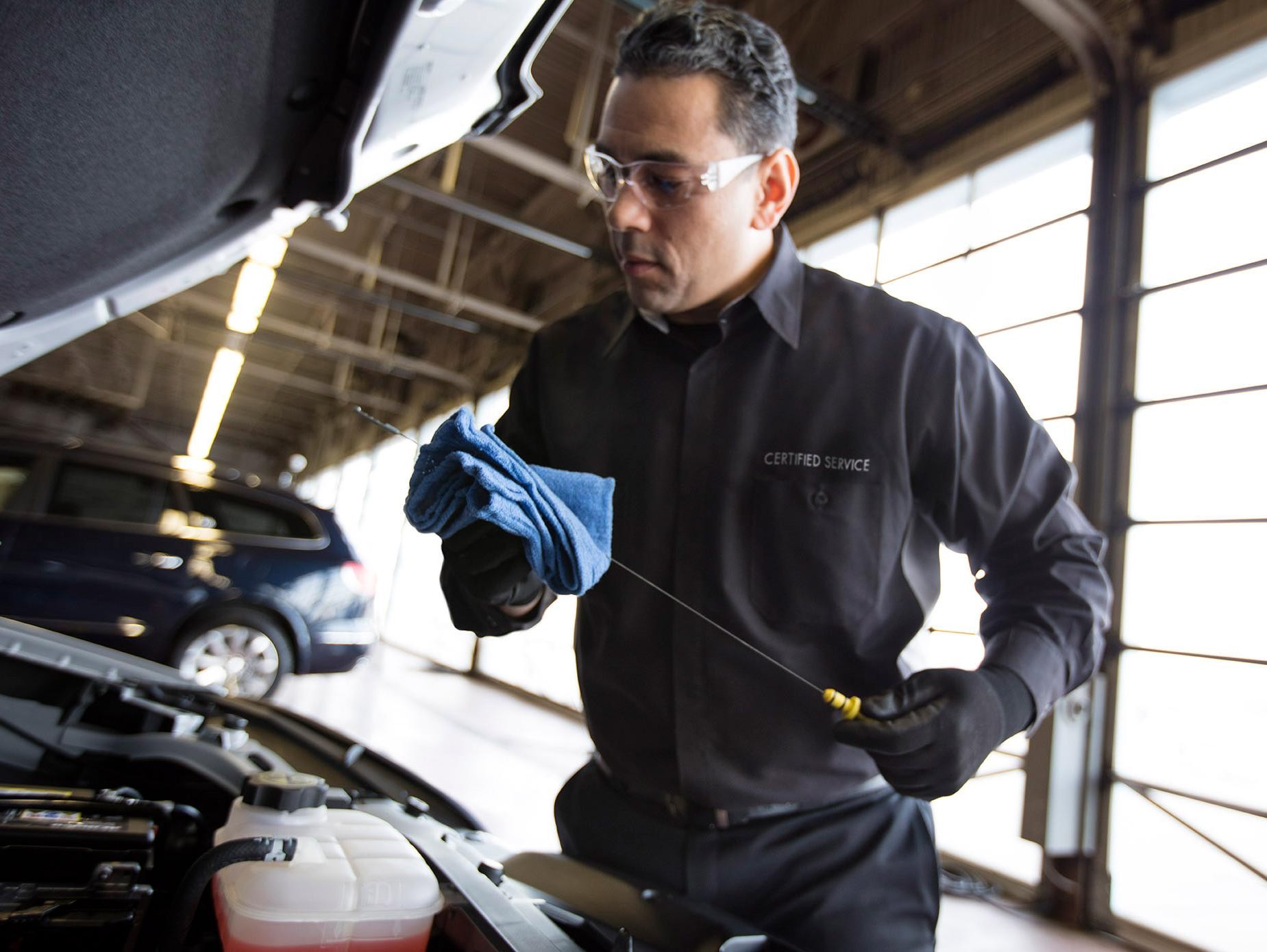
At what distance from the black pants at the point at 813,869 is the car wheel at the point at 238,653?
377cm

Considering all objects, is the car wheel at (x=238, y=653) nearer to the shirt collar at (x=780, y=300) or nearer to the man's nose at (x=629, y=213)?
the shirt collar at (x=780, y=300)

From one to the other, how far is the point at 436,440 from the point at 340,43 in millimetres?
477

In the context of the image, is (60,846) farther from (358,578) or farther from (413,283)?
(413,283)

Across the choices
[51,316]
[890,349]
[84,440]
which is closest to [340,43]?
[51,316]

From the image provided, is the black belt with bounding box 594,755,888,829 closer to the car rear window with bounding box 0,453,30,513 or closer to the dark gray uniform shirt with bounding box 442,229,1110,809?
the dark gray uniform shirt with bounding box 442,229,1110,809

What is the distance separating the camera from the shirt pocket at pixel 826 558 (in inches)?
39.4

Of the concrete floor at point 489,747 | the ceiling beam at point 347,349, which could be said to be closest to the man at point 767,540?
the concrete floor at point 489,747

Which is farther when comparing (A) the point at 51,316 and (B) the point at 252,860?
(A) the point at 51,316

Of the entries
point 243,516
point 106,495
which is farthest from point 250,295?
point 106,495

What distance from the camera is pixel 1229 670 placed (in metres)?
2.95

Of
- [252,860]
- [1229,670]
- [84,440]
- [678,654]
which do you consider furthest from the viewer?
[84,440]

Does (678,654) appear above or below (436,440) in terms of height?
below

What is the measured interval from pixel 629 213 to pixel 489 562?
1.61 feet

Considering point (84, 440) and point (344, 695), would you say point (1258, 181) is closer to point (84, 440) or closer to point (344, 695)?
point (84, 440)
